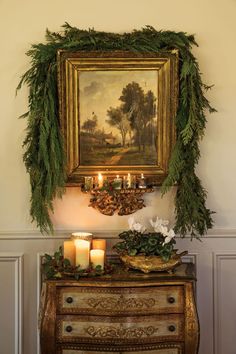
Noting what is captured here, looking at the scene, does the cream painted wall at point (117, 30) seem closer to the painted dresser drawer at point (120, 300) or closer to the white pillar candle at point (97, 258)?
the white pillar candle at point (97, 258)

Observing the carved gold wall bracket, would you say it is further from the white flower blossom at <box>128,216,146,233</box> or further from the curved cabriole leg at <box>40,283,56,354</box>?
the curved cabriole leg at <box>40,283,56,354</box>

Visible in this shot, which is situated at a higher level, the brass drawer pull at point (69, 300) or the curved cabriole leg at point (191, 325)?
the brass drawer pull at point (69, 300)

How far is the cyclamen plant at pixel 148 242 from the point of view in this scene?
265 centimetres

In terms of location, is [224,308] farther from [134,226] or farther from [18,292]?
[18,292]

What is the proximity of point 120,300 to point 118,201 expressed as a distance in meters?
0.70

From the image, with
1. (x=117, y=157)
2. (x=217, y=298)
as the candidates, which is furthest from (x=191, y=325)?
(x=117, y=157)

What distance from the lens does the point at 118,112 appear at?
3.00m

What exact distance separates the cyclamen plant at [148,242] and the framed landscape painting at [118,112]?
36cm

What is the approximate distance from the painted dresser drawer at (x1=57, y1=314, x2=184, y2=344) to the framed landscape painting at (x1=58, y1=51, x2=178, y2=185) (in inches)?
35.0

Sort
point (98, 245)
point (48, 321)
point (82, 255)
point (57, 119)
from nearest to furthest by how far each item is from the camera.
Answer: point (48, 321) < point (82, 255) < point (98, 245) < point (57, 119)

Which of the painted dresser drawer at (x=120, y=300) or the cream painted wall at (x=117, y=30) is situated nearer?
the painted dresser drawer at (x=120, y=300)

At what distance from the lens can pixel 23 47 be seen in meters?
3.03

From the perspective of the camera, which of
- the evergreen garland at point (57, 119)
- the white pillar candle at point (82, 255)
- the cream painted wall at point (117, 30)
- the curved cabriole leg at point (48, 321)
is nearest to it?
the curved cabriole leg at point (48, 321)

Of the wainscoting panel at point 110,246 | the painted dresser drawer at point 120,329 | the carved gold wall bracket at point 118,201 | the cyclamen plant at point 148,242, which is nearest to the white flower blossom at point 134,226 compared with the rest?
the cyclamen plant at point 148,242
